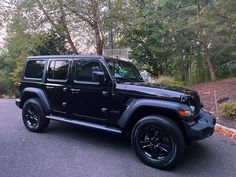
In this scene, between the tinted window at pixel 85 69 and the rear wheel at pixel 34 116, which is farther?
the rear wheel at pixel 34 116

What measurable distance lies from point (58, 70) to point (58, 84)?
1.00ft

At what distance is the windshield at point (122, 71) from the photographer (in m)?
5.07

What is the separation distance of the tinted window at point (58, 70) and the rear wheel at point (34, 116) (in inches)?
29.3

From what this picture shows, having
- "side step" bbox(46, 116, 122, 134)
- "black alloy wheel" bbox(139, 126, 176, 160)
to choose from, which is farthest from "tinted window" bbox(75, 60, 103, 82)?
"black alloy wheel" bbox(139, 126, 176, 160)

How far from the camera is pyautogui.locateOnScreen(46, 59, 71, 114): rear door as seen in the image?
548cm

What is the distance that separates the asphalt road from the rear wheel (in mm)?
163

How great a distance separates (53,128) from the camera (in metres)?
6.46

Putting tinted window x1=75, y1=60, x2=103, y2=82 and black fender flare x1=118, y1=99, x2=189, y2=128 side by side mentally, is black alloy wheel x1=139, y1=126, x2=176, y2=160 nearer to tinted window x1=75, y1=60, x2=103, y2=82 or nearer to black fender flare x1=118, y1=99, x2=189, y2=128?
black fender flare x1=118, y1=99, x2=189, y2=128

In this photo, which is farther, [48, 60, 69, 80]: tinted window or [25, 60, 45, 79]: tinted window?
[25, 60, 45, 79]: tinted window

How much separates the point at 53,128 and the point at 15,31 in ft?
26.0

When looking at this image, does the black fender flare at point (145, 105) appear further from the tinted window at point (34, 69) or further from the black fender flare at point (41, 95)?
the tinted window at point (34, 69)

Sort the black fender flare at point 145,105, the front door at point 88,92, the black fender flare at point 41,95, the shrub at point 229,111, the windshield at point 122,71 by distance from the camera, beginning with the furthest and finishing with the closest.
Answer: the shrub at point 229,111 → the black fender flare at point 41,95 → the windshield at point 122,71 → the front door at point 88,92 → the black fender flare at point 145,105

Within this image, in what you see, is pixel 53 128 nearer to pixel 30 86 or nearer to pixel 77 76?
pixel 30 86

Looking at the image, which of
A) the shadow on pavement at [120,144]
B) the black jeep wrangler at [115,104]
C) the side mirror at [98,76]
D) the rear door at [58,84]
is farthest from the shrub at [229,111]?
the rear door at [58,84]
